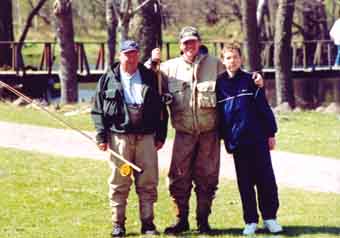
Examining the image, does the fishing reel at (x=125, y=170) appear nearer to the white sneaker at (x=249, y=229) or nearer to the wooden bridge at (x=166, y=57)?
the white sneaker at (x=249, y=229)

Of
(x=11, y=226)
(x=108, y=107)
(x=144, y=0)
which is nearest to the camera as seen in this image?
(x=108, y=107)

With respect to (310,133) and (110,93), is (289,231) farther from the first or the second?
(310,133)

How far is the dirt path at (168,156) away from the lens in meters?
12.5

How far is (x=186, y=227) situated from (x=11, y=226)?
6.02ft

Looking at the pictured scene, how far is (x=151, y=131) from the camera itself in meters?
8.57

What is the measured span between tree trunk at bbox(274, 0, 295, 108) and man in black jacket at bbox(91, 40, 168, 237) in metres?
16.5

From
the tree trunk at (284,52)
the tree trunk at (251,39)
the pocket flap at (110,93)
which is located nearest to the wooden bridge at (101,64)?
the tree trunk at (251,39)

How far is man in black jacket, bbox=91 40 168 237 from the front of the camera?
849 cm

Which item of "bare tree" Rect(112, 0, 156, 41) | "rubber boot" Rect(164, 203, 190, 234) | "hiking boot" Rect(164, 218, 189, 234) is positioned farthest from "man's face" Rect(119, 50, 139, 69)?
"bare tree" Rect(112, 0, 156, 41)

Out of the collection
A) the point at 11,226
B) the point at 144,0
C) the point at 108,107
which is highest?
the point at 144,0

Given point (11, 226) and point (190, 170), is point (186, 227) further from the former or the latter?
point (11, 226)

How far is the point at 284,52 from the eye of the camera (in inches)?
982

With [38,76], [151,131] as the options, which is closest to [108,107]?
[151,131]

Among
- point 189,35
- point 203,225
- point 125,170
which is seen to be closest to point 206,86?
point 189,35
